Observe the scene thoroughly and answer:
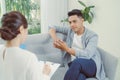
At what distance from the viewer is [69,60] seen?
2439 millimetres

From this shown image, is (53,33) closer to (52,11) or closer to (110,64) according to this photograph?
(110,64)

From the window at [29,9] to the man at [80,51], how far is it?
1791mm

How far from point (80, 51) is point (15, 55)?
39.1 inches

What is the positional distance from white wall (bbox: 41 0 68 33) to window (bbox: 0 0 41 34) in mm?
284

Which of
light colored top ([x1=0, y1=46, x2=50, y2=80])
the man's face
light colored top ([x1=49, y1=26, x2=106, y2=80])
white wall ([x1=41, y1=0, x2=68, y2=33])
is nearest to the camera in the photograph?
light colored top ([x1=0, y1=46, x2=50, y2=80])

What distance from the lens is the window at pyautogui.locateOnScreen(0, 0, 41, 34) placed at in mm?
4066

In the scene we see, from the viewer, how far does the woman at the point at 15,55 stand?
1256 millimetres

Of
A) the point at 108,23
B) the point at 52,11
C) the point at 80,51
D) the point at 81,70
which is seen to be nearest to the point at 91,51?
the point at 80,51

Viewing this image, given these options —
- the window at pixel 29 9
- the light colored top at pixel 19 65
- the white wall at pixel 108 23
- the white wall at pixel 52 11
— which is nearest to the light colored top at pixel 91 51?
the white wall at pixel 108 23

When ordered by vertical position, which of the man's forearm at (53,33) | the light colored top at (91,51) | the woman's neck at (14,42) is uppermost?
the woman's neck at (14,42)

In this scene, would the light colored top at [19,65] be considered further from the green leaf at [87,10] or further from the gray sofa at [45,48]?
the green leaf at [87,10]

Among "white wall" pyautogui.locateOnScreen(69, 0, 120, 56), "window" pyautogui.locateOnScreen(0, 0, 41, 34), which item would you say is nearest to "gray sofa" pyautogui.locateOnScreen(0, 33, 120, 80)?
"white wall" pyautogui.locateOnScreen(69, 0, 120, 56)

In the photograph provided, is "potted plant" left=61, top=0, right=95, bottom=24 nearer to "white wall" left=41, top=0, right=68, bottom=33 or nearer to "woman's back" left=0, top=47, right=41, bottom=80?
"white wall" left=41, top=0, right=68, bottom=33

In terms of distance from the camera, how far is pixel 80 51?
84.4 inches
